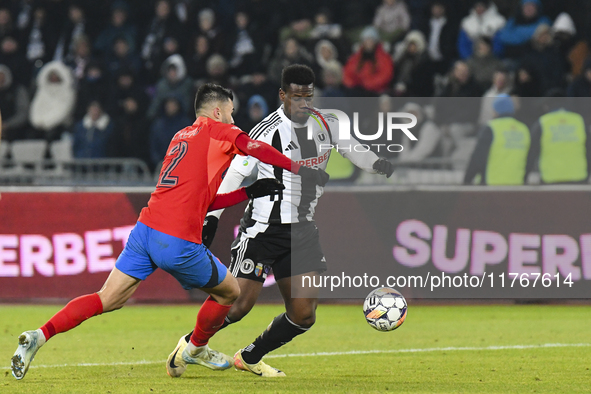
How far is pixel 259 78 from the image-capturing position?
14.6 m

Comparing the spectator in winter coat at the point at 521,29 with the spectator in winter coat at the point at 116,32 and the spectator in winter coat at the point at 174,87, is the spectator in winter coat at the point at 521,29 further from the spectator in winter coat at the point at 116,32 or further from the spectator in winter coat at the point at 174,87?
the spectator in winter coat at the point at 116,32

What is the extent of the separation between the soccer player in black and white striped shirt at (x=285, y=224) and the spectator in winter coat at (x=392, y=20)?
28.8 feet

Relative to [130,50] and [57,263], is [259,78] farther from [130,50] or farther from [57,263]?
[57,263]

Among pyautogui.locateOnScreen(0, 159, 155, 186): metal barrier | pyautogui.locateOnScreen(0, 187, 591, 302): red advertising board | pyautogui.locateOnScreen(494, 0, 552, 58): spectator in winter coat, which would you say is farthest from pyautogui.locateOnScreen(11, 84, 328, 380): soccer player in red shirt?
pyautogui.locateOnScreen(494, 0, 552, 58): spectator in winter coat

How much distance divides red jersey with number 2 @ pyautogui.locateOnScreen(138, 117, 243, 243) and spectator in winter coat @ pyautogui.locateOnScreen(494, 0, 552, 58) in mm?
9377

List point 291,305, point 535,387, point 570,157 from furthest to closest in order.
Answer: point 570,157
point 291,305
point 535,387

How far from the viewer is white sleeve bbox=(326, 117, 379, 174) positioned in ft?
21.7

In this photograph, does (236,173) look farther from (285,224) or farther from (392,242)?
(392,242)

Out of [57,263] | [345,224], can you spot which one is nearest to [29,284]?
[57,263]

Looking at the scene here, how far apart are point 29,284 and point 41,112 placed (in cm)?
457

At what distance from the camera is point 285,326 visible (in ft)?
22.4

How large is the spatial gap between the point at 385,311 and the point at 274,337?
0.97m

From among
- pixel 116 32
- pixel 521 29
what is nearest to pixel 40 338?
pixel 521 29

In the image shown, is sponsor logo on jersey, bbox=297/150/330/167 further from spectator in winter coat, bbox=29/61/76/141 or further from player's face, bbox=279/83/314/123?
spectator in winter coat, bbox=29/61/76/141
